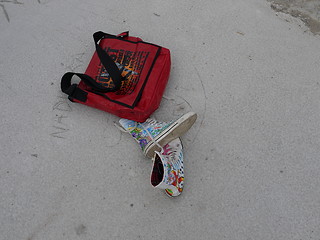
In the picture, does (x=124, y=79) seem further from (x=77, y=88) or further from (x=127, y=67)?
(x=77, y=88)

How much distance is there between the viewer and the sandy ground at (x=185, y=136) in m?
1.09

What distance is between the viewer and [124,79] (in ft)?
3.83

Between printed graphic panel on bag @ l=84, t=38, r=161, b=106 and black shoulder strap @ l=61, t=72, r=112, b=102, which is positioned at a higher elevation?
printed graphic panel on bag @ l=84, t=38, r=161, b=106

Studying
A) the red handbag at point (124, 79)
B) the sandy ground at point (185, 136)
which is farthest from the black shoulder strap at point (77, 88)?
the sandy ground at point (185, 136)

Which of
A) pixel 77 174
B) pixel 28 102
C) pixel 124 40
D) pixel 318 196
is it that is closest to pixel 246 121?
pixel 318 196

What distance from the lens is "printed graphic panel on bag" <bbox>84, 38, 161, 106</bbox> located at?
1138mm

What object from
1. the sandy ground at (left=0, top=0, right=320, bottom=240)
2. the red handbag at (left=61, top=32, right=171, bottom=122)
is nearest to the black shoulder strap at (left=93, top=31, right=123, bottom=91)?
the red handbag at (left=61, top=32, right=171, bottom=122)

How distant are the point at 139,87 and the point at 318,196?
92 centimetres

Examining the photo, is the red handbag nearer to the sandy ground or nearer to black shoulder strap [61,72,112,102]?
black shoulder strap [61,72,112,102]

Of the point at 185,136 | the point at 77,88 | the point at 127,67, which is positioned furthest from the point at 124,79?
the point at 185,136

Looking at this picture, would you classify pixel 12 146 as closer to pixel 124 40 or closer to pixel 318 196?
pixel 124 40

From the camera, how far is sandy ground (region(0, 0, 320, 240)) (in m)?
1.09

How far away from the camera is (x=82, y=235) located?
1.06m

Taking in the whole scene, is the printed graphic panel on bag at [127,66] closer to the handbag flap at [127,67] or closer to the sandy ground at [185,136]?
the handbag flap at [127,67]
